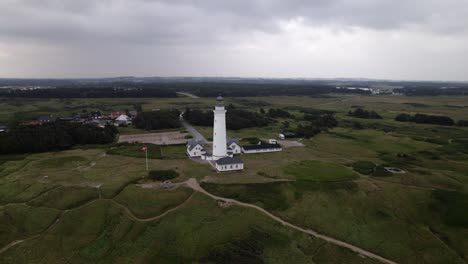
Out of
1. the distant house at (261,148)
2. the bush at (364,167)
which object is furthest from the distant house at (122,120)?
the bush at (364,167)

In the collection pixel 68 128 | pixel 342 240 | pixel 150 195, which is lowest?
pixel 342 240

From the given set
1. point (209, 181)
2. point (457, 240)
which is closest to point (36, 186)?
point (209, 181)

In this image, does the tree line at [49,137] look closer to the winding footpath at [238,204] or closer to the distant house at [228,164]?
the winding footpath at [238,204]

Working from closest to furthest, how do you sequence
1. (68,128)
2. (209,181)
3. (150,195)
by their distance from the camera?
(150,195) → (209,181) → (68,128)

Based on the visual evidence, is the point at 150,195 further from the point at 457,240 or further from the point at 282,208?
the point at 457,240

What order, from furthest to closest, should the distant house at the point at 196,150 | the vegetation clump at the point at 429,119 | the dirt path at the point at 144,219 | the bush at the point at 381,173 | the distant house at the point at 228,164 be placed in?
1. the vegetation clump at the point at 429,119
2. the distant house at the point at 196,150
3. the distant house at the point at 228,164
4. the bush at the point at 381,173
5. the dirt path at the point at 144,219

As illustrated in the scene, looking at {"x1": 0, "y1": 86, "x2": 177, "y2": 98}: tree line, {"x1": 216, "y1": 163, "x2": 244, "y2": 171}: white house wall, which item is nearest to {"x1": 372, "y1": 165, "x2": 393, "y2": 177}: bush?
{"x1": 216, "y1": 163, "x2": 244, "y2": 171}: white house wall

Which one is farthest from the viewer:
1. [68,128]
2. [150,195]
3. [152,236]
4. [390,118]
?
[390,118]
